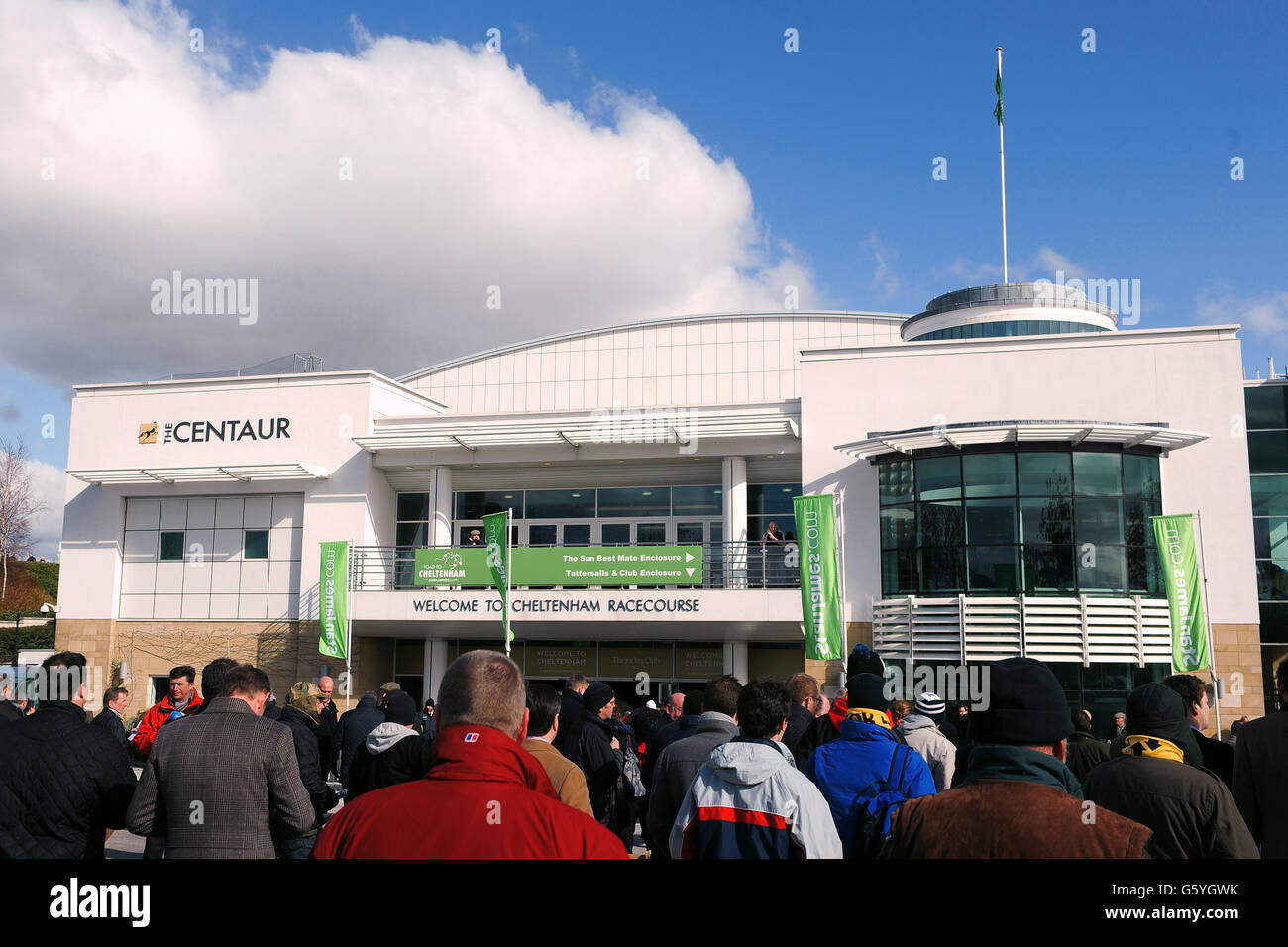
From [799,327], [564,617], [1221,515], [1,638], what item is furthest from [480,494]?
[1,638]

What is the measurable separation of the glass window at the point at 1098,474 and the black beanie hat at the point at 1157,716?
54.7ft

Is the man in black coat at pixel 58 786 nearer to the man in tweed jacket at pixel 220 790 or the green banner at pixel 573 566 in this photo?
the man in tweed jacket at pixel 220 790

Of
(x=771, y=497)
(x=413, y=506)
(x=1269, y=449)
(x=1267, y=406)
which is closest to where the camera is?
(x=1269, y=449)

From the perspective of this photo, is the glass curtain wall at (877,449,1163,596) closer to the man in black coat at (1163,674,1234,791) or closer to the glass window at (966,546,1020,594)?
the glass window at (966,546,1020,594)

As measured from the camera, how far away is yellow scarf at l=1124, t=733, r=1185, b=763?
4.14 metres

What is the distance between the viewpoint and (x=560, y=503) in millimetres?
25953

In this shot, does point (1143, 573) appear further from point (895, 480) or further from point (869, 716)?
point (869, 716)

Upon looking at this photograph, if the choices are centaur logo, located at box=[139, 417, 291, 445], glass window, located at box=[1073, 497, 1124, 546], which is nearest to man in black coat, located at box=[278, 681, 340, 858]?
glass window, located at box=[1073, 497, 1124, 546]

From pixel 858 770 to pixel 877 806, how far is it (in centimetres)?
20

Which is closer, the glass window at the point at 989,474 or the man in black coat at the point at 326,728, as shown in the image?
the man in black coat at the point at 326,728

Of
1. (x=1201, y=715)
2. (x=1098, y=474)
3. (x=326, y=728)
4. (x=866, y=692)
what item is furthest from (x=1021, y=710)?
(x=1098, y=474)

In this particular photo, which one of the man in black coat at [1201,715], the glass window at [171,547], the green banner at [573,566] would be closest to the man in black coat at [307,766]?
the man in black coat at [1201,715]

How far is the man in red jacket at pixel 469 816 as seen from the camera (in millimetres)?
2305
